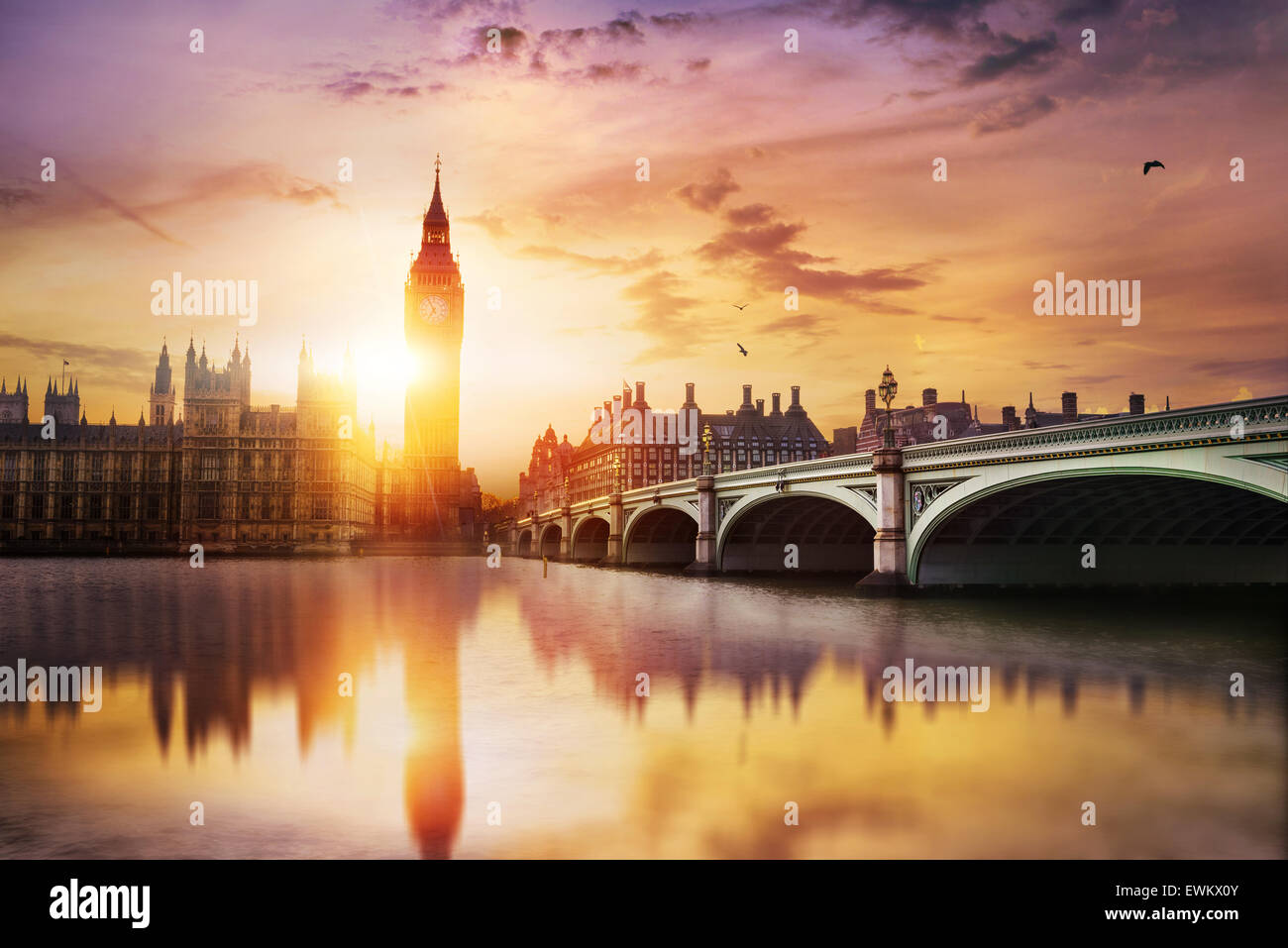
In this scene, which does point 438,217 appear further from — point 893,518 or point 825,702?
point 825,702

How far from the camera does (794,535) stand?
61.6m

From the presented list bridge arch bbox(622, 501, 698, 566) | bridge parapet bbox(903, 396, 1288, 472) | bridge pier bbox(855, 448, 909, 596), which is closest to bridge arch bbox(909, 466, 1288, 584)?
bridge pier bbox(855, 448, 909, 596)

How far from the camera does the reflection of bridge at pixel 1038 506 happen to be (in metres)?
23.8

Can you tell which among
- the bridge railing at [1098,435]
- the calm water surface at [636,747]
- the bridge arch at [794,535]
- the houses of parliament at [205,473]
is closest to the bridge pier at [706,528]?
the bridge arch at [794,535]

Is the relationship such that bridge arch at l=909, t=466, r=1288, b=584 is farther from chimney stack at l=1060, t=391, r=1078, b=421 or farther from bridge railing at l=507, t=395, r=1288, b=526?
chimney stack at l=1060, t=391, r=1078, b=421

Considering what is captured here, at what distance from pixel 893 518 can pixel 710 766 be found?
28269mm

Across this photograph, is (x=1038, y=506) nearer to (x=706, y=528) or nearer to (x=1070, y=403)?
(x=706, y=528)

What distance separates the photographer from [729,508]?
58.2m

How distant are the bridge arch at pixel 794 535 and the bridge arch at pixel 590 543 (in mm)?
41464

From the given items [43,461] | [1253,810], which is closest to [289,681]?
[1253,810]

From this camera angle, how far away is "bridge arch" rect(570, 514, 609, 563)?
103375 millimetres

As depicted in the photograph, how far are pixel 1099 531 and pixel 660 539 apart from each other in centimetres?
4655

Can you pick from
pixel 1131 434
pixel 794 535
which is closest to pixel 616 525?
pixel 794 535
